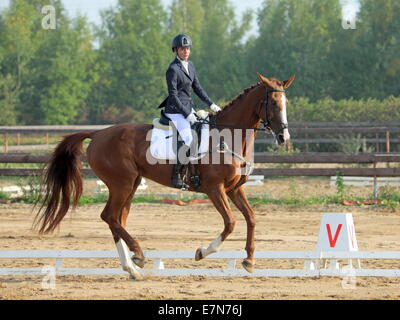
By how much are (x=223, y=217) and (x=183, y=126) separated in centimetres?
111

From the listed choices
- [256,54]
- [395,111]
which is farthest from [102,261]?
[256,54]

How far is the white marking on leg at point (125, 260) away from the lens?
8.11m

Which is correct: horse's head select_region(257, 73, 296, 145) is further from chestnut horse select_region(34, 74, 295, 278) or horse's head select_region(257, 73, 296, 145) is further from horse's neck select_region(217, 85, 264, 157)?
horse's neck select_region(217, 85, 264, 157)

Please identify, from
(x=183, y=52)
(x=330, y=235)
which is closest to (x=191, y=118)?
(x=183, y=52)

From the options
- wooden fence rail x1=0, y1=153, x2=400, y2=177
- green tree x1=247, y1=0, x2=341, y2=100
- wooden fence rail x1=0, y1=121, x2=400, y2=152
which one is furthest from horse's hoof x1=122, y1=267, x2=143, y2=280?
green tree x1=247, y1=0, x2=341, y2=100

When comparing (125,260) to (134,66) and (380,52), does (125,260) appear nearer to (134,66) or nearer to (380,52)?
(380,52)

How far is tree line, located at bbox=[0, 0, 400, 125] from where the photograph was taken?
3991cm

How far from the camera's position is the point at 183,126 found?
848 centimetres

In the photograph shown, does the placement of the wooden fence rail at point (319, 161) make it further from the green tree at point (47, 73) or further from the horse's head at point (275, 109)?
the green tree at point (47, 73)

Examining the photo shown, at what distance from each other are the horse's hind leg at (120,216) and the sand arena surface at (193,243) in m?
0.32

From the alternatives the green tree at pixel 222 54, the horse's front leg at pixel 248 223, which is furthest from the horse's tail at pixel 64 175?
the green tree at pixel 222 54

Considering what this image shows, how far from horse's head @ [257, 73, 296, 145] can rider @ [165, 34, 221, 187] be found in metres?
0.74
